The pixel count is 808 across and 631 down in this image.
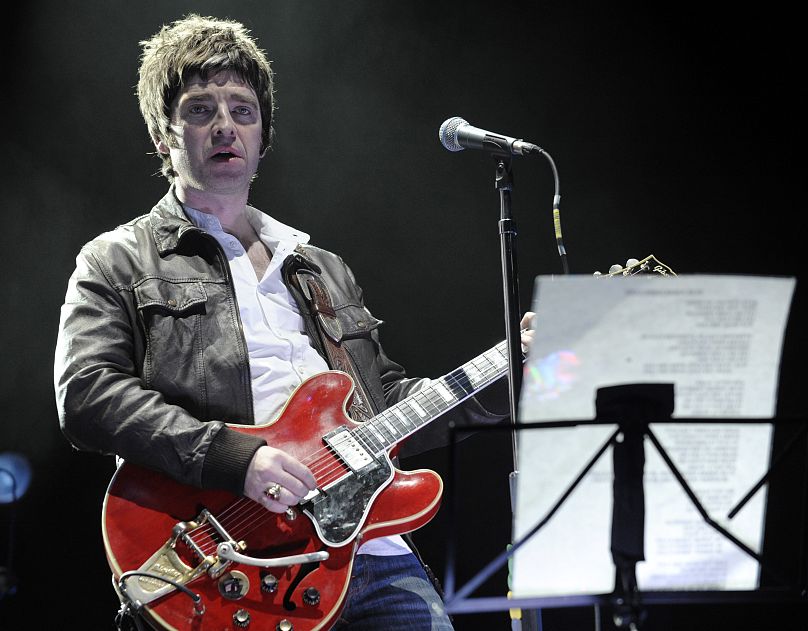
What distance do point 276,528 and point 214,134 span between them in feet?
4.17

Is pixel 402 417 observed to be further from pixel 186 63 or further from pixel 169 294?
pixel 186 63

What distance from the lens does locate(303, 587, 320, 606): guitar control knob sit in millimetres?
2090

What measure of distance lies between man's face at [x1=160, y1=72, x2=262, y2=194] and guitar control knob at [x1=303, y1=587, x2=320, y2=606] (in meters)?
1.30

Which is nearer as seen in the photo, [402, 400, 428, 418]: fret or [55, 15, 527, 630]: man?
[55, 15, 527, 630]: man

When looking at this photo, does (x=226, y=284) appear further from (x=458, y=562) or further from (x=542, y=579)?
(x=458, y=562)

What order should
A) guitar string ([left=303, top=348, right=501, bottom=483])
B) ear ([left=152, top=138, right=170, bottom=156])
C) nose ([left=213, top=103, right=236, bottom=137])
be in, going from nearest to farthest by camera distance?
guitar string ([left=303, top=348, right=501, bottom=483]) < nose ([left=213, top=103, right=236, bottom=137]) < ear ([left=152, top=138, right=170, bottom=156])

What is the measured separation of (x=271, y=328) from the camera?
2.57m

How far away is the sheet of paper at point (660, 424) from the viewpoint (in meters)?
1.39

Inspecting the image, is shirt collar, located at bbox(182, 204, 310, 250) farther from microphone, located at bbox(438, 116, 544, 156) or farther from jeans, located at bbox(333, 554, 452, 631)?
jeans, located at bbox(333, 554, 452, 631)

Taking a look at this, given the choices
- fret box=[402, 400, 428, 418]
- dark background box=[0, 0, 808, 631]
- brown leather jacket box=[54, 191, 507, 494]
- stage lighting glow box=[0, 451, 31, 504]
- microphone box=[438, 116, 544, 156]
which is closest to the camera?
brown leather jacket box=[54, 191, 507, 494]

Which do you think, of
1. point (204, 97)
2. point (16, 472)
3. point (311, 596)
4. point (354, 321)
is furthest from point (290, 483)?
point (16, 472)

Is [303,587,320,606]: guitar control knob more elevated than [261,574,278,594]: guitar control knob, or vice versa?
[261,574,278,594]: guitar control knob

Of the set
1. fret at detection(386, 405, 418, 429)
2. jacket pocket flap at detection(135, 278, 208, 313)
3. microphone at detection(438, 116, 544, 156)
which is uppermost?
microphone at detection(438, 116, 544, 156)

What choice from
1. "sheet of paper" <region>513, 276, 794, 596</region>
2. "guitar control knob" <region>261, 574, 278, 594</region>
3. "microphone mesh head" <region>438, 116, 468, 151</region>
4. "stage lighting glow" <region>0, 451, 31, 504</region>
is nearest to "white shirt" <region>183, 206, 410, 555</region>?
"guitar control knob" <region>261, 574, 278, 594</region>
